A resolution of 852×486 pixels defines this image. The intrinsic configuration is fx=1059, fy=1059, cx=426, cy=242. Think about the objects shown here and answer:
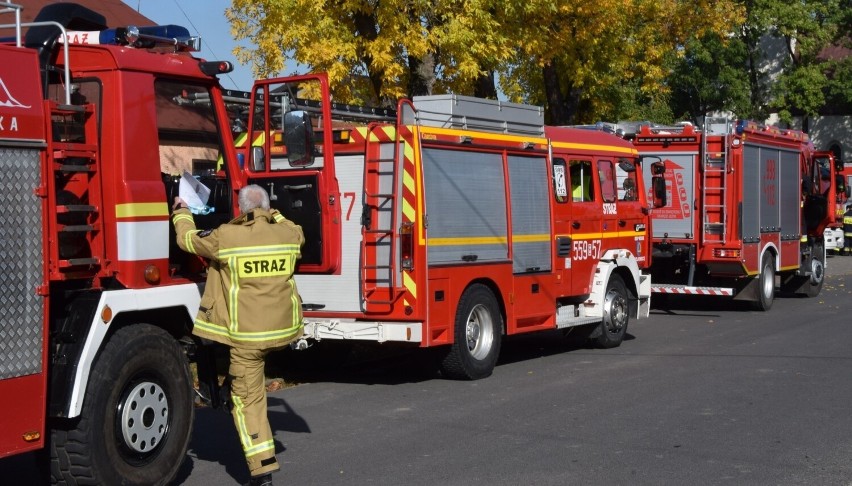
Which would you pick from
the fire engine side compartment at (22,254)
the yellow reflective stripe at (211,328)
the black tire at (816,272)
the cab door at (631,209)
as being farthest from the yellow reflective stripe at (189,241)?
the black tire at (816,272)

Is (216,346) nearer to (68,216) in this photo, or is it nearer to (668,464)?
(68,216)

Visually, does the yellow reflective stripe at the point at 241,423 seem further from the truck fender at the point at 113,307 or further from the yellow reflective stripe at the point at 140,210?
the yellow reflective stripe at the point at 140,210

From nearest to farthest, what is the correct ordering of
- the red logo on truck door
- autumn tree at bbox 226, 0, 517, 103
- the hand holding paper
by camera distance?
1. the hand holding paper
2. autumn tree at bbox 226, 0, 517, 103
3. the red logo on truck door

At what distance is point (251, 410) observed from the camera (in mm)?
Answer: 6430

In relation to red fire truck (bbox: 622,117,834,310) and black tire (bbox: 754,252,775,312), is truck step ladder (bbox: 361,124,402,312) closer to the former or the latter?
red fire truck (bbox: 622,117,834,310)

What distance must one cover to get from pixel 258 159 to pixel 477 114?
11.8 ft

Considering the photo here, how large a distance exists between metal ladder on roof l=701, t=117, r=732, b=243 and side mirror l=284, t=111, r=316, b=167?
1152 centimetres

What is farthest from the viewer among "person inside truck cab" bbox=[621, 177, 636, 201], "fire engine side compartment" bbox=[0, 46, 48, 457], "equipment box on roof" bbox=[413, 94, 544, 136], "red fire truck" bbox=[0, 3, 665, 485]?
"person inside truck cab" bbox=[621, 177, 636, 201]

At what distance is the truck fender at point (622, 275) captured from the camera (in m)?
13.1

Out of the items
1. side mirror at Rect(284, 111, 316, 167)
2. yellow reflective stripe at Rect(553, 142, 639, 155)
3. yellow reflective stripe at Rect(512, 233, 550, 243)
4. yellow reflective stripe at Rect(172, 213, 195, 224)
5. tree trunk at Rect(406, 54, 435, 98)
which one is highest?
tree trunk at Rect(406, 54, 435, 98)

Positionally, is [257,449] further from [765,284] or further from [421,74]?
[765,284]

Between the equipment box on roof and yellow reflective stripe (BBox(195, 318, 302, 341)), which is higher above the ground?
the equipment box on roof

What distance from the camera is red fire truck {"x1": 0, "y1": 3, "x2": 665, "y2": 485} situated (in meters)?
5.67

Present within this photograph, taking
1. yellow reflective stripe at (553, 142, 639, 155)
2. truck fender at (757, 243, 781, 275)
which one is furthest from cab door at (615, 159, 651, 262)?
truck fender at (757, 243, 781, 275)
